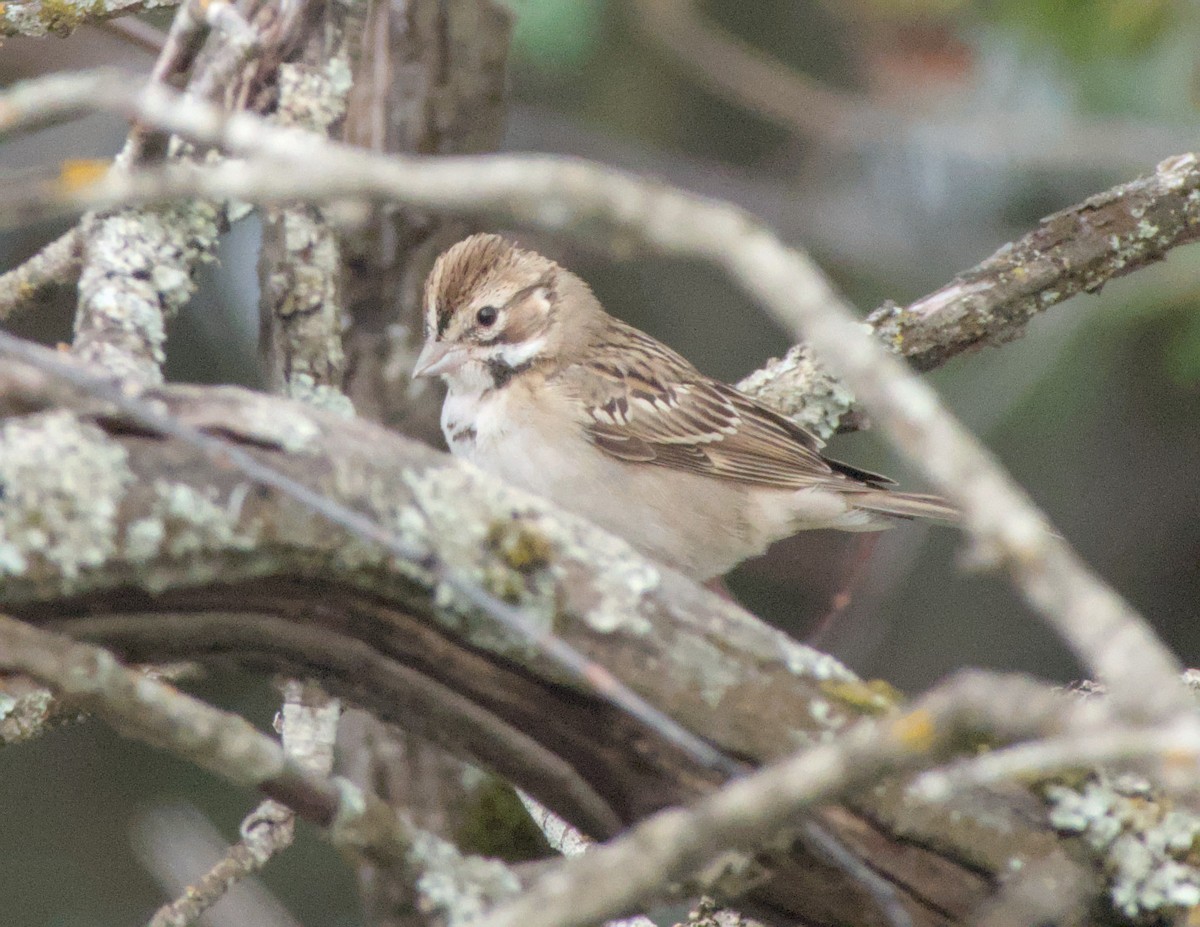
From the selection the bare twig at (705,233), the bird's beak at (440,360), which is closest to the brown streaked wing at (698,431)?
the bird's beak at (440,360)

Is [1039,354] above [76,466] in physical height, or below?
above

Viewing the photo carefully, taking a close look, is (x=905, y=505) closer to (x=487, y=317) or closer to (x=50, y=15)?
(x=487, y=317)

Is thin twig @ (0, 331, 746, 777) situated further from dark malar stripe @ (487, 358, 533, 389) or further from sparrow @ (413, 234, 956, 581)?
dark malar stripe @ (487, 358, 533, 389)

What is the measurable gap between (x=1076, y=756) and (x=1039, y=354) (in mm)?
4583

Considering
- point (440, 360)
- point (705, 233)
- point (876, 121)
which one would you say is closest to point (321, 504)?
point (705, 233)

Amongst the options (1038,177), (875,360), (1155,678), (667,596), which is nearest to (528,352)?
(667,596)

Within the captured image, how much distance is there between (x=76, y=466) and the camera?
6.43ft

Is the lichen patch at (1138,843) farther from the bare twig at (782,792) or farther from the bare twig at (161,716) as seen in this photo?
the bare twig at (161,716)

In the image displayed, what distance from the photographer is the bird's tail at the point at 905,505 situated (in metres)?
4.17

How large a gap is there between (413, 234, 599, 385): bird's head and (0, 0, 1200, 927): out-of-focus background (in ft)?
3.08

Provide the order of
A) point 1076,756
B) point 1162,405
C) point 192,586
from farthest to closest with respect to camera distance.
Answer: point 1162,405
point 192,586
point 1076,756

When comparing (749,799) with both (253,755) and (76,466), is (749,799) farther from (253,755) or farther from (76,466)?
(76,466)

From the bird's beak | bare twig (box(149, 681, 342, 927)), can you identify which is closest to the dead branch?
bare twig (box(149, 681, 342, 927))

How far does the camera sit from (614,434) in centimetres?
418
